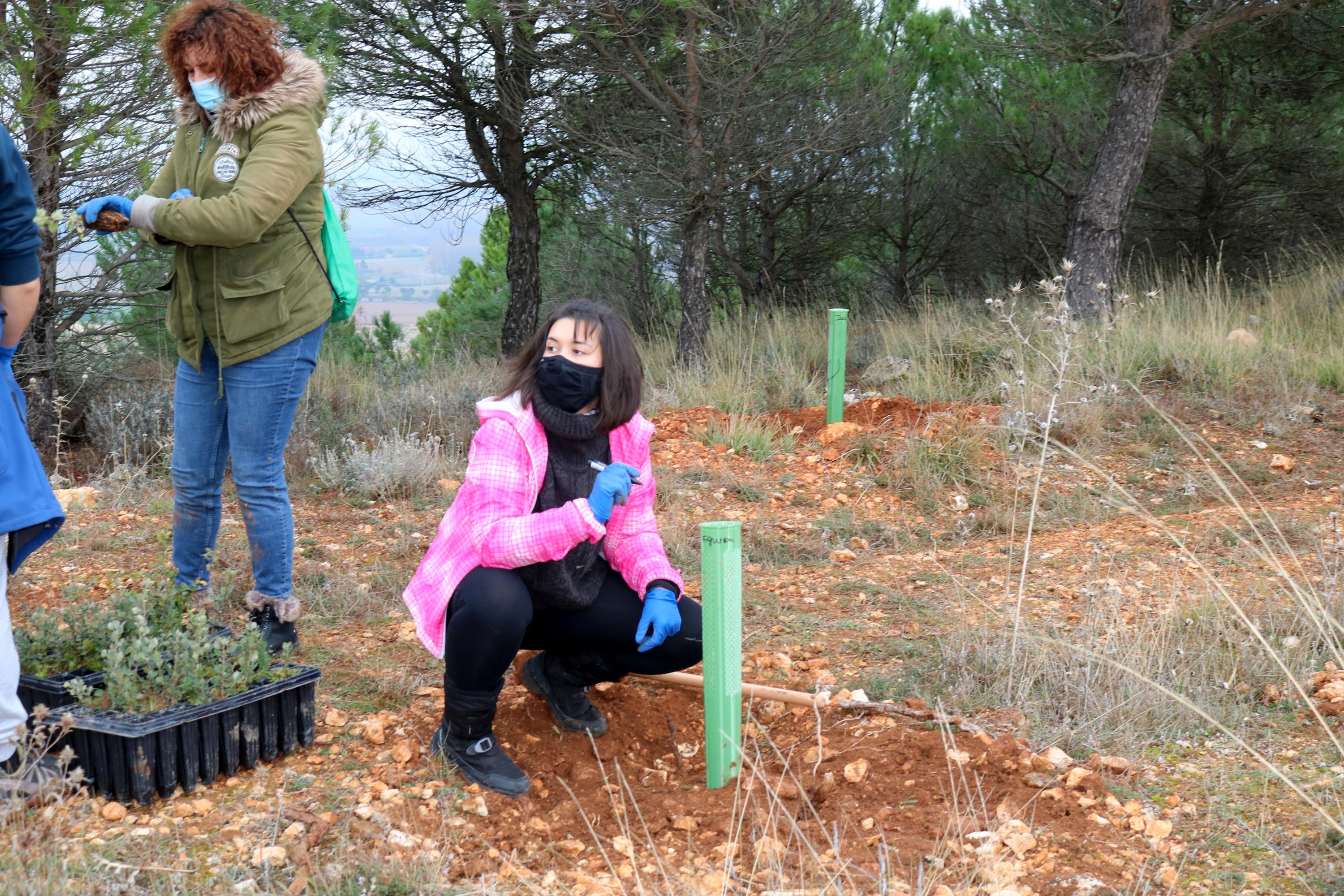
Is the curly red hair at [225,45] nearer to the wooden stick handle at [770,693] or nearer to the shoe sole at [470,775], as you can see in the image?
the shoe sole at [470,775]

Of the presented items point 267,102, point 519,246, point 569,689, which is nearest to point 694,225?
point 519,246

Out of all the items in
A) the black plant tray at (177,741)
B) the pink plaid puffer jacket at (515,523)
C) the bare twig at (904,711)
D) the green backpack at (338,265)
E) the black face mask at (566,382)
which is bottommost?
the bare twig at (904,711)

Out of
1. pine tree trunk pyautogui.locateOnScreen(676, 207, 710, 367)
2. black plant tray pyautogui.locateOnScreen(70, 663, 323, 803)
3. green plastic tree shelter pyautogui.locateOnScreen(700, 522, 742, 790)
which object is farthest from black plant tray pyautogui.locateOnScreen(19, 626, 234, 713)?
pine tree trunk pyautogui.locateOnScreen(676, 207, 710, 367)

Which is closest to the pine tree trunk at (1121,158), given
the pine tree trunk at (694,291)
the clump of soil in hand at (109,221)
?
the pine tree trunk at (694,291)

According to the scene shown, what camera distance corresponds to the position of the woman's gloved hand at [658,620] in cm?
239

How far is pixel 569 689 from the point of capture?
275 centimetres

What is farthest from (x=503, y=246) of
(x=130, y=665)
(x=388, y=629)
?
(x=130, y=665)

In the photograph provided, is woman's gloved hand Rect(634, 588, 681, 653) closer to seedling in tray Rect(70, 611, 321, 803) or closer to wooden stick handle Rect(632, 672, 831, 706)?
wooden stick handle Rect(632, 672, 831, 706)

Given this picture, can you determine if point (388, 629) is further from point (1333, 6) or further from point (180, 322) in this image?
point (1333, 6)

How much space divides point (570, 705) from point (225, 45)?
6.41 ft

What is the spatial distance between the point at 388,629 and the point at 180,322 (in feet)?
3.98

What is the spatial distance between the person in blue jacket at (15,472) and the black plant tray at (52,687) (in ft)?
0.83

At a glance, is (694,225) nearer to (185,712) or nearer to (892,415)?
(892,415)

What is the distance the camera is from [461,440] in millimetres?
6461
